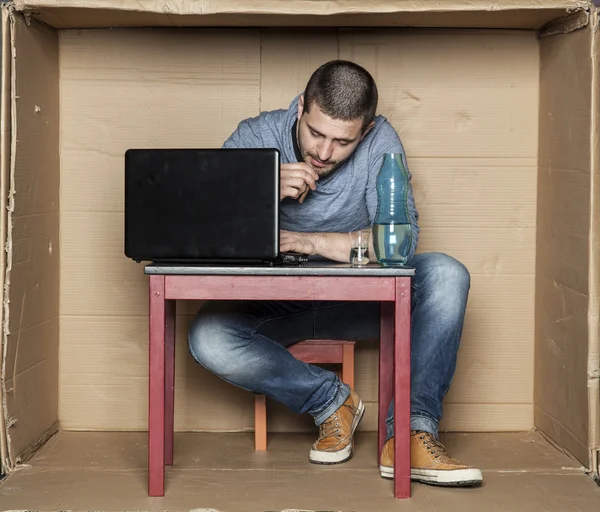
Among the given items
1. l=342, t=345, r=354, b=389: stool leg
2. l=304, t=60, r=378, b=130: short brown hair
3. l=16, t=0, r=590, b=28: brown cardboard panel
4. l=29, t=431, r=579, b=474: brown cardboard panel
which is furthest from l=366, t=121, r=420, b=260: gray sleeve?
l=29, t=431, r=579, b=474: brown cardboard panel

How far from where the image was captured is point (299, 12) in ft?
6.05

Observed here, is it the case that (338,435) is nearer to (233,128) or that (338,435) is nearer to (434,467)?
(434,467)

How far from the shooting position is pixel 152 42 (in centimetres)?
226

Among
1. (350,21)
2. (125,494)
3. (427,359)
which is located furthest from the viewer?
(350,21)

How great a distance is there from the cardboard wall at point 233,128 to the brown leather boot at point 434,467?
0.52 meters

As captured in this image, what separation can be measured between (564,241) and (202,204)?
0.91 m

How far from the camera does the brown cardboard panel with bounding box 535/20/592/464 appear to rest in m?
1.94

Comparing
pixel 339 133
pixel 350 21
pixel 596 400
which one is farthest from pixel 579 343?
pixel 350 21

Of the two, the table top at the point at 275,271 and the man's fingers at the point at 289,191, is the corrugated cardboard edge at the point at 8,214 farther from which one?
the man's fingers at the point at 289,191

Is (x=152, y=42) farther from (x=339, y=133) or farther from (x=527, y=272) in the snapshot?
(x=527, y=272)

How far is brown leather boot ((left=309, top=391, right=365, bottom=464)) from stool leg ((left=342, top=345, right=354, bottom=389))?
0.31 ft

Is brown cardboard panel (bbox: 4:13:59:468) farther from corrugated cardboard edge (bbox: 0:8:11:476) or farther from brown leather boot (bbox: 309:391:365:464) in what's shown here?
brown leather boot (bbox: 309:391:365:464)

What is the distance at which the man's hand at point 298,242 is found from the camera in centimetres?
182

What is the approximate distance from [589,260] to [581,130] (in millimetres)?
294
